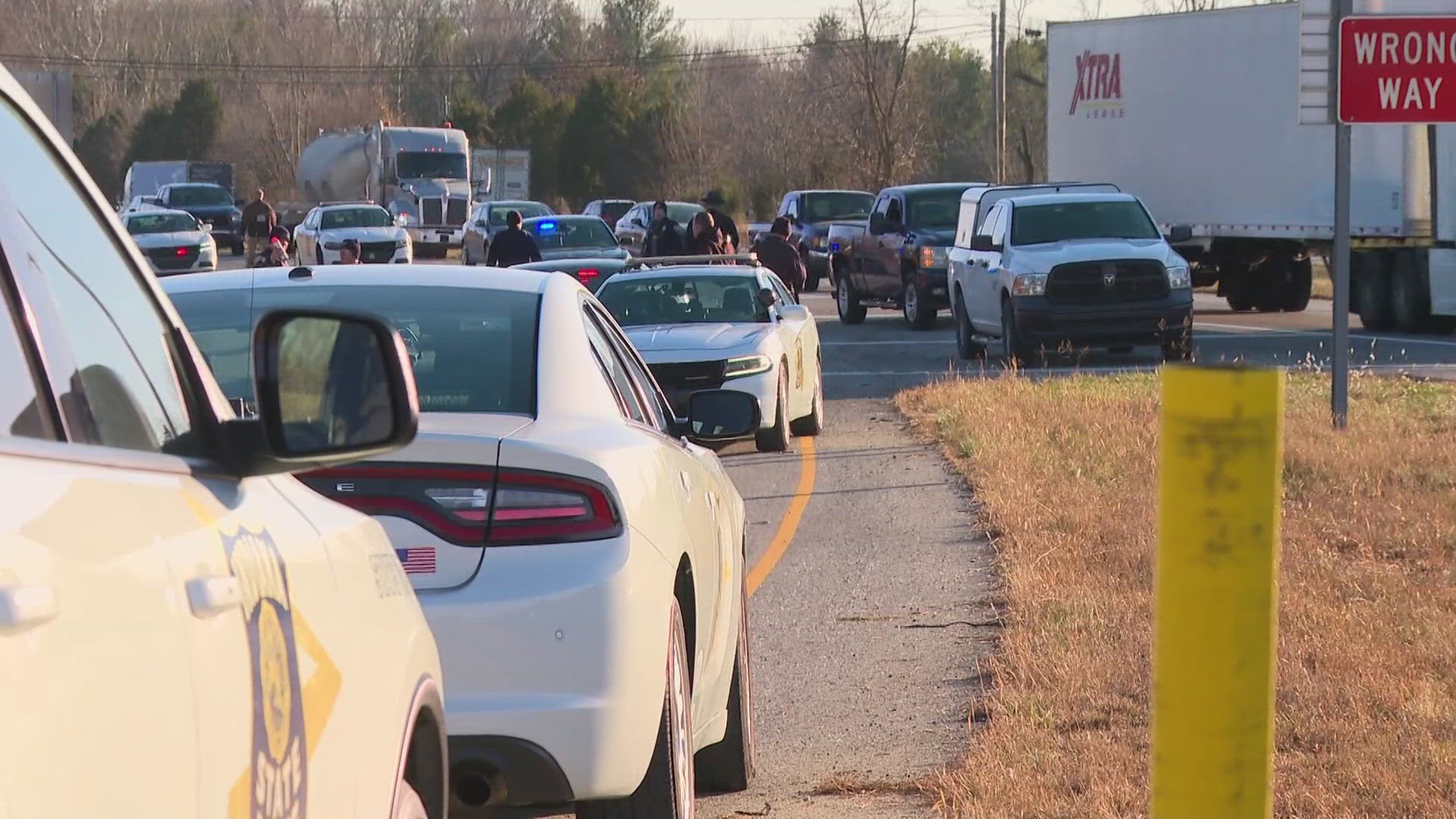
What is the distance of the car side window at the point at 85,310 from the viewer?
2359 mm

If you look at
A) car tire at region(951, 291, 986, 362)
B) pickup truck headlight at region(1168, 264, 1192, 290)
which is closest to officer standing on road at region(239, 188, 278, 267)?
car tire at region(951, 291, 986, 362)

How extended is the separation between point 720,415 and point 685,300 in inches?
383

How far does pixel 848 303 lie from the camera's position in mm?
31016

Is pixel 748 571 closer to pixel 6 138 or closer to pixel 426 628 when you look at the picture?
pixel 426 628

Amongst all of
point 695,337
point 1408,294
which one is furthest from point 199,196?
point 695,337

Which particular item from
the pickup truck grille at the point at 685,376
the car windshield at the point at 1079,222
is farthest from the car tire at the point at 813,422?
the car windshield at the point at 1079,222

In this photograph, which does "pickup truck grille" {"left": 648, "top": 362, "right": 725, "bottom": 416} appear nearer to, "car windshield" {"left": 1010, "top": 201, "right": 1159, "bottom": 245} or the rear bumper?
the rear bumper

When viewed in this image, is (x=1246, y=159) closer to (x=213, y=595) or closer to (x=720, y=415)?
(x=720, y=415)

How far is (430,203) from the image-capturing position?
5550 centimetres

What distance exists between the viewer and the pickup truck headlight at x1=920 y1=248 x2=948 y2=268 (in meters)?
27.6

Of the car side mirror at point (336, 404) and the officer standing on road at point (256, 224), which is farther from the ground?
the officer standing on road at point (256, 224)

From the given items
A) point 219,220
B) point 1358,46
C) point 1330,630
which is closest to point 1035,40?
point 219,220

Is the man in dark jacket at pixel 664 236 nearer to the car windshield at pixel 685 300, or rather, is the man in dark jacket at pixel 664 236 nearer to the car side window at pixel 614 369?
the car windshield at pixel 685 300

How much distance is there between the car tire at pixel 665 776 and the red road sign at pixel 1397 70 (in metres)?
10.6
